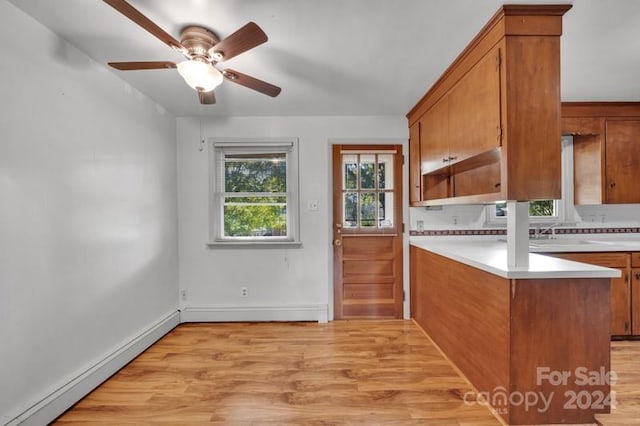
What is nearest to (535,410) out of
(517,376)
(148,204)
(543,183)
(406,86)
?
(517,376)

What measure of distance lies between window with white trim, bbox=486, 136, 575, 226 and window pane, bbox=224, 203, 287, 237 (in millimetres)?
2385

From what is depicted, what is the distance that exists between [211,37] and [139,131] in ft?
4.57

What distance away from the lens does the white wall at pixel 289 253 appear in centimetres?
327

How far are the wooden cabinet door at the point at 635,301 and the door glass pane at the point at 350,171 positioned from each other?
2735 millimetres

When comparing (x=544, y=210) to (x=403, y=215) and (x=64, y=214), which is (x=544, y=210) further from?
(x=64, y=214)

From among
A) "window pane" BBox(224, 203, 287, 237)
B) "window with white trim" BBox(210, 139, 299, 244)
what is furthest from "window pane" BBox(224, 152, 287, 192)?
"window pane" BBox(224, 203, 287, 237)

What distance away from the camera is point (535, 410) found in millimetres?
1606

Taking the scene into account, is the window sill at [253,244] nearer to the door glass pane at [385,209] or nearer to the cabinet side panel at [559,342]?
the door glass pane at [385,209]

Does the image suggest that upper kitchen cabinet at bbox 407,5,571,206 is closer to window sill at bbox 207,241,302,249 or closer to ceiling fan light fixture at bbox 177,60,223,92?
ceiling fan light fixture at bbox 177,60,223,92

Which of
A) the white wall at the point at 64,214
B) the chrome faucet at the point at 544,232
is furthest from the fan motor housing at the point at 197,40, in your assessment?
the chrome faucet at the point at 544,232

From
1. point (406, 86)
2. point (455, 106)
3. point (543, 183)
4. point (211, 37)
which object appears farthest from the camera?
point (406, 86)

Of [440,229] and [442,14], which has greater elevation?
[442,14]

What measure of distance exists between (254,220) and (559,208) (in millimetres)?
3533

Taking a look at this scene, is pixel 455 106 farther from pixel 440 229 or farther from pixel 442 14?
pixel 440 229
